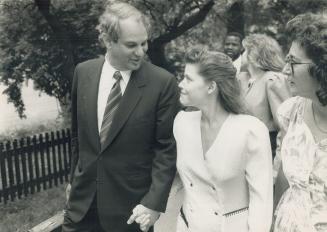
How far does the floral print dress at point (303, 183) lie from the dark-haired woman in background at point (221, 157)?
4.5 inches

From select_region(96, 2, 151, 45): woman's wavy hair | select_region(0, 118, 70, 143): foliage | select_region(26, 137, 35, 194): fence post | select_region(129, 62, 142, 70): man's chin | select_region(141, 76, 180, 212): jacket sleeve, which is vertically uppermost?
select_region(96, 2, 151, 45): woman's wavy hair

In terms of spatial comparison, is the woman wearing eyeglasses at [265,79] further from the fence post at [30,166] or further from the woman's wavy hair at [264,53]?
the fence post at [30,166]

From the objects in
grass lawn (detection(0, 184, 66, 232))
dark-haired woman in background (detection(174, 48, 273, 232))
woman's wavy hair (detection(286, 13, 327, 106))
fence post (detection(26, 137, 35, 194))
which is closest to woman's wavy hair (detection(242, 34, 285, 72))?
dark-haired woman in background (detection(174, 48, 273, 232))

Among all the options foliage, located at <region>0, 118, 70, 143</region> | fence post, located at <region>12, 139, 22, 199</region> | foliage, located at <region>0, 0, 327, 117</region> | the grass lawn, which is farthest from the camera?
foliage, located at <region>0, 118, 70, 143</region>

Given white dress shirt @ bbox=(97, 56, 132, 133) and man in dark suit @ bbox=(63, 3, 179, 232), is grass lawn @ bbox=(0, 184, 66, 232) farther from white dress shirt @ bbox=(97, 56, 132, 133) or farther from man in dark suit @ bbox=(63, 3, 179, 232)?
white dress shirt @ bbox=(97, 56, 132, 133)

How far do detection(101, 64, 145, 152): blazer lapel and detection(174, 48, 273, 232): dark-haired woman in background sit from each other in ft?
1.79

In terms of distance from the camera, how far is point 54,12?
32.2 ft

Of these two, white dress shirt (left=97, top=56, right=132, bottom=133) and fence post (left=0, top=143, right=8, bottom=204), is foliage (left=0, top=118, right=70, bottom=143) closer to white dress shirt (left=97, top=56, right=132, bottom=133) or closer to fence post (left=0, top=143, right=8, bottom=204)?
fence post (left=0, top=143, right=8, bottom=204)

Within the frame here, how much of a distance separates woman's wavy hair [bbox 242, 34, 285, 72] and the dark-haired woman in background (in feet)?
8.73

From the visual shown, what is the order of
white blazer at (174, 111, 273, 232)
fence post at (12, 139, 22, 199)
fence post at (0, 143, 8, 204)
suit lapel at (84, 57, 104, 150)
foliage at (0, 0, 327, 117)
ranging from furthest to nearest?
foliage at (0, 0, 327, 117) → fence post at (12, 139, 22, 199) → fence post at (0, 143, 8, 204) → suit lapel at (84, 57, 104, 150) → white blazer at (174, 111, 273, 232)

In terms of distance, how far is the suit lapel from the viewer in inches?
138

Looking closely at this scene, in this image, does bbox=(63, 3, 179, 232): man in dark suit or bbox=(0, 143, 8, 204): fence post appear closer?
bbox=(63, 3, 179, 232): man in dark suit

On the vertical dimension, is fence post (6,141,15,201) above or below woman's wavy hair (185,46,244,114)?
below

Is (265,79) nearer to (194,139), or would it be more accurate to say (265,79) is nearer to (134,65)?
(134,65)
